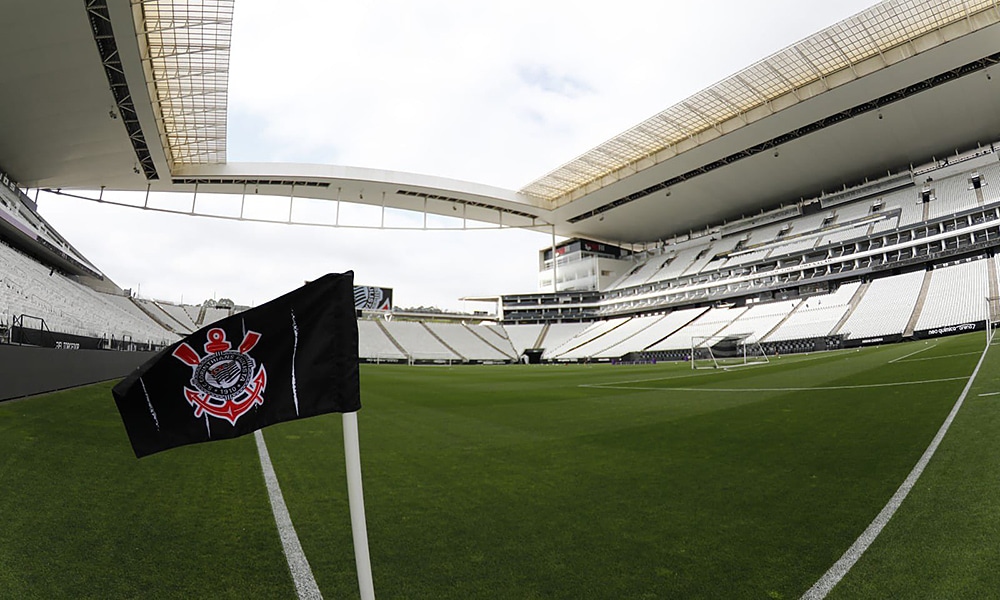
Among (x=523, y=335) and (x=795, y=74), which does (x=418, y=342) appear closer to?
(x=523, y=335)

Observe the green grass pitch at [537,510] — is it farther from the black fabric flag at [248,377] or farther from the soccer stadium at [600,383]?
the black fabric flag at [248,377]

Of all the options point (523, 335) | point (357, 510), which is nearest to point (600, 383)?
point (357, 510)

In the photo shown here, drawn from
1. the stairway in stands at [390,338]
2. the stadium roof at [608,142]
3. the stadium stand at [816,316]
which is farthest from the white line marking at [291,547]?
the stairway in stands at [390,338]

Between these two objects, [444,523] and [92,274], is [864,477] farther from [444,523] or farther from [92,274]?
[92,274]

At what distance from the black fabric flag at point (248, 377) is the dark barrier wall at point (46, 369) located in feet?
41.4

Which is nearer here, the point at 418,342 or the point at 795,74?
the point at 795,74

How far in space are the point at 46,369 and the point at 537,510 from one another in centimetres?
1558

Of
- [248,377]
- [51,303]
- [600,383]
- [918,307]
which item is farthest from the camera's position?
[918,307]

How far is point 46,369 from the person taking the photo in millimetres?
12961

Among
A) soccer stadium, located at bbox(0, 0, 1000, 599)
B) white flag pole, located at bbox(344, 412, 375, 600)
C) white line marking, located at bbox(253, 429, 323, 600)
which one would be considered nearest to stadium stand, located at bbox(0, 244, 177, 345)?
soccer stadium, located at bbox(0, 0, 1000, 599)

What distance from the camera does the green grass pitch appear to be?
2.58 meters

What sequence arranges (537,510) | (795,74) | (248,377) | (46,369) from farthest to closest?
(795,74) < (46,369) < (537,510) < (248,377)

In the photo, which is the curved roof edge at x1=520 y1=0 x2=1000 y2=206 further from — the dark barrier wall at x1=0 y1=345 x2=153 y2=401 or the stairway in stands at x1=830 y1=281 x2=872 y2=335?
the dark barrier wall at x1=0 y1=345 x2=153 y2=401

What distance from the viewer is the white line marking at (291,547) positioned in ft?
8.25
